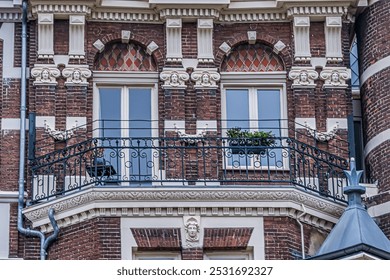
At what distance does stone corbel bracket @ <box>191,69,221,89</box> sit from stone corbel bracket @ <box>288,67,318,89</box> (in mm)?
1452

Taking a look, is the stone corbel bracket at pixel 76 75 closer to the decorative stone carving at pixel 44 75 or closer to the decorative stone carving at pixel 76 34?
the decorative stone carving at pixel 44 75

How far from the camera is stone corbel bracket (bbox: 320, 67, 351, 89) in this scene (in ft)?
106

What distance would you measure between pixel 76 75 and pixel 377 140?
5934mm

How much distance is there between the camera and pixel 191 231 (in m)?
30.0

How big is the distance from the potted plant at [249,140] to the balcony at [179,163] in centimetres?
4

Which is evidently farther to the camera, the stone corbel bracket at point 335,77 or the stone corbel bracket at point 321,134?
the stone corbel bracket at point 335,77

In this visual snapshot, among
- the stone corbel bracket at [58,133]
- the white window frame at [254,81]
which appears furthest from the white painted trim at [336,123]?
the stone corbel bracket at [58,133]

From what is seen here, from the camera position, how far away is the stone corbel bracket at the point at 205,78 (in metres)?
32.1

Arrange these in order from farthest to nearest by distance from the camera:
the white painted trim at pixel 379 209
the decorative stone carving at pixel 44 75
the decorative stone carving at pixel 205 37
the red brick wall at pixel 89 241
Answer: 1. the decorative stone carving at pixel 205 37
2. the decorative stone carving at pixel 44 75
3. the white painted trim at pixel 379 209
4. the red brick wall at pixel 89 241

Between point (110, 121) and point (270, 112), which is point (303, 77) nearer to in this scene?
point (270, 112)

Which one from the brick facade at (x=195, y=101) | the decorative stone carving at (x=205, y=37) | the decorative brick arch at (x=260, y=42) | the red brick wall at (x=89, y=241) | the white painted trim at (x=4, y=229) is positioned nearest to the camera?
the red brick wall at (x=89, y=241)

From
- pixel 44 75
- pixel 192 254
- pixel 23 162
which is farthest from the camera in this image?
pixel 44 75

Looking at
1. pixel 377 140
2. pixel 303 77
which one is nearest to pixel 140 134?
pixel 303 77

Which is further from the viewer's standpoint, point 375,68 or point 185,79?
point 375,68
